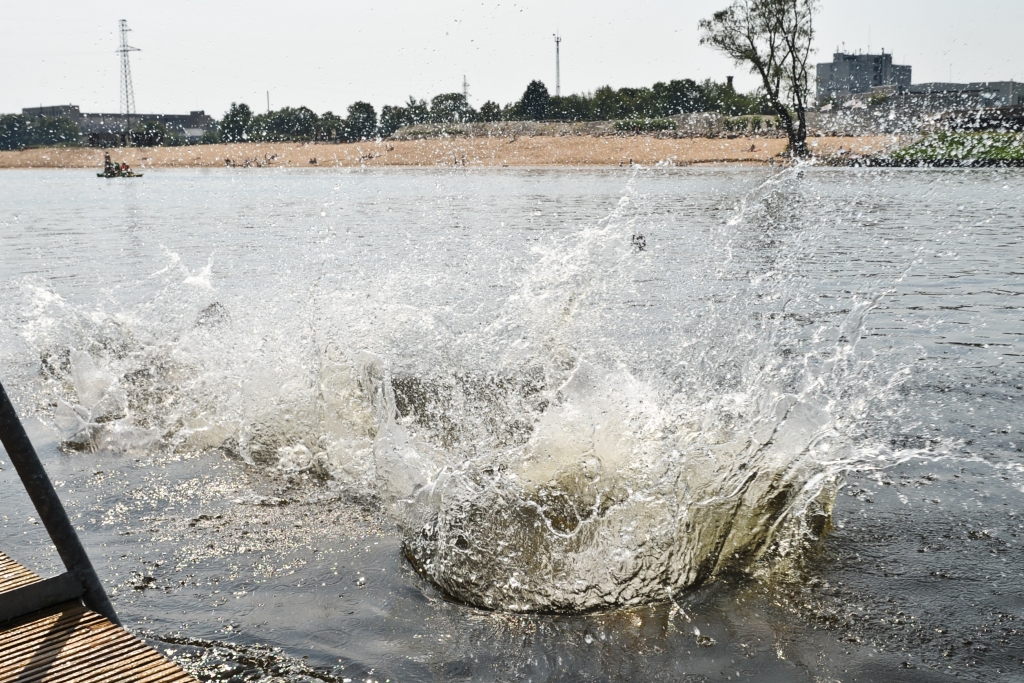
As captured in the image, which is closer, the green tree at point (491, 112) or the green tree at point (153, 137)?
the green tree at point (491, 112)

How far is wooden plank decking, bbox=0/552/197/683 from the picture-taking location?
2484 mm

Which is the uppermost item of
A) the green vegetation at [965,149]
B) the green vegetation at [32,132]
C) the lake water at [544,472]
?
the green vegetation at [32,132]

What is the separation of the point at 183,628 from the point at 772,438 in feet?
11.7

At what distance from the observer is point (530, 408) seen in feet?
24.2

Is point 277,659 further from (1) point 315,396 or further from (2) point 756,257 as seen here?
(2) point 756,257

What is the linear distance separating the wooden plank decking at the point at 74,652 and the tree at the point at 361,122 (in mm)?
108922

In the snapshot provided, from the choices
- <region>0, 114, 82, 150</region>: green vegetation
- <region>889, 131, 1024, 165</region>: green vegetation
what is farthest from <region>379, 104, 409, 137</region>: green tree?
<region>889, 131, 1024, 165</region>: green vegetation

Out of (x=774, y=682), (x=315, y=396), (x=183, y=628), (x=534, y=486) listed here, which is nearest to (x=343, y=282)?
(x=315, y=396)

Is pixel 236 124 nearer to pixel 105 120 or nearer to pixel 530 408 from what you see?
pixel 105 120

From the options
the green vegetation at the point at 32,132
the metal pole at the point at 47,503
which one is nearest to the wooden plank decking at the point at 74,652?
the metal pole at the point at 47,503

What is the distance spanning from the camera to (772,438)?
546 centimetres

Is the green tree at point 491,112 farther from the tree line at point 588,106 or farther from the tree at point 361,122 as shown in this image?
the tree at point 361,122

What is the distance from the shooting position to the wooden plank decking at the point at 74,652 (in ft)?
8.15

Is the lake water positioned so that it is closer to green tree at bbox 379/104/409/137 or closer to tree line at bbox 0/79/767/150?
tree line at bbox 0/79/767/150
